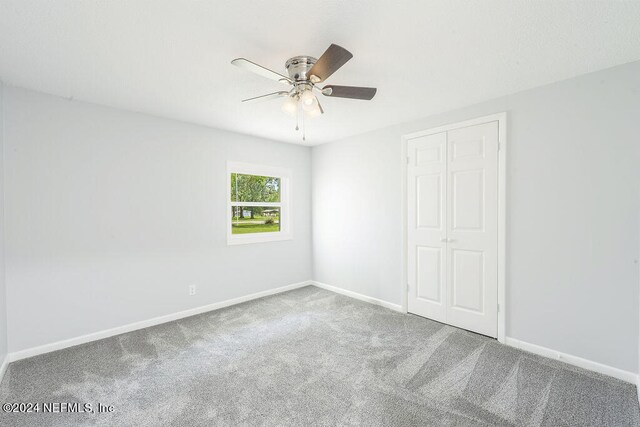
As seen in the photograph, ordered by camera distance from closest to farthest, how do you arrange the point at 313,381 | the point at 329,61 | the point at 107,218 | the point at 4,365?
the point at 329,61
the point at 313,381
the point at 4,365
the point at 107,218

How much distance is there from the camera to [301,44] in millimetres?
1803

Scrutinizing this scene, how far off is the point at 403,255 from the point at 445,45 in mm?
2342

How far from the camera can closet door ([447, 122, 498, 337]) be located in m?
2.77

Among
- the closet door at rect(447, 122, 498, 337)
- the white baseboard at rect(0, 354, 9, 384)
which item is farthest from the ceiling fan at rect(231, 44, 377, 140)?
the white baseboard at rect(0, 354, 9, 384)

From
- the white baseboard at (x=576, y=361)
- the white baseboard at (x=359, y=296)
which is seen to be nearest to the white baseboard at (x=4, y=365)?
the white baseboard at (x=359, y=296)

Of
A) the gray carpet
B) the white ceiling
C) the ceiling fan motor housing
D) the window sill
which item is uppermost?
the white ceiling

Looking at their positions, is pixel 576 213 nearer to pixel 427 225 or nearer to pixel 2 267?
pixel 427 225

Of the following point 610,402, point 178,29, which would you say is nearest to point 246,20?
point 178,29

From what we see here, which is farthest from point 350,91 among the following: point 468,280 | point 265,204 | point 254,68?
A: point 265,204

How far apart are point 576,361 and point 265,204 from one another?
385 cm

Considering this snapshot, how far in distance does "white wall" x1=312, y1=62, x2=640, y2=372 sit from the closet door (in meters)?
0.15

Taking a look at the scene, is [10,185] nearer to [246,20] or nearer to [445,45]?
[246,20]

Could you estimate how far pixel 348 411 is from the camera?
1.81 meters

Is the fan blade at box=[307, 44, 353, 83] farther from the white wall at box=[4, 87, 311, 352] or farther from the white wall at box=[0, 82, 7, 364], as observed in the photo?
the white wall at box=[0, 82, 7, 364]
